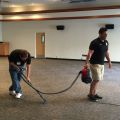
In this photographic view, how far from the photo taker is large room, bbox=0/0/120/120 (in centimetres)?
435

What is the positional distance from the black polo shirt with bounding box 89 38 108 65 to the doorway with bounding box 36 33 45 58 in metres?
8.92

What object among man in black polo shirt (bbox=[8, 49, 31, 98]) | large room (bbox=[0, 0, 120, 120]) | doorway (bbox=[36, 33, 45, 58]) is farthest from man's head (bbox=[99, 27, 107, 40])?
doorway (bbox=[36, 33, 45, 58])

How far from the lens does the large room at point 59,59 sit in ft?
14.3

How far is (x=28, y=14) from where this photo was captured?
43.1 ft

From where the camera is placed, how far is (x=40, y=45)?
13531 mm

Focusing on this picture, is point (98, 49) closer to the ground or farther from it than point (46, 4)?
closer to the ground

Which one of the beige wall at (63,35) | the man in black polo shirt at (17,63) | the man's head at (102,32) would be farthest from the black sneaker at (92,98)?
the beige wall at (63,35)

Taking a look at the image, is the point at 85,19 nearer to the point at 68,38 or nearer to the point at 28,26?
the point at 68,38

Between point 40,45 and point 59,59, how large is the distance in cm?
153

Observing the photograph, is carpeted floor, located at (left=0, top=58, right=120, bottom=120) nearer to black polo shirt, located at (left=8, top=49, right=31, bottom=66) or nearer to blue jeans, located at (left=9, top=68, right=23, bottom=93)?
blue jeans, located at (left=9, top=68, right=23, bottom=93)

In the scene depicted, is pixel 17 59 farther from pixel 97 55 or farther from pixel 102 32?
pixel 102 32

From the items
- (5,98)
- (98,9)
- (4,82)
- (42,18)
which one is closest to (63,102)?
(5,98)

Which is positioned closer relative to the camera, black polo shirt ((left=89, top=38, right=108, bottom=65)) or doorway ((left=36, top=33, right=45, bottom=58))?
black polo shirt ((left=89, top=38, right=108, bottom=65))

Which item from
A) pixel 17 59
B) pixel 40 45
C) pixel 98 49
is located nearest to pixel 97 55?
pixel 98 49
